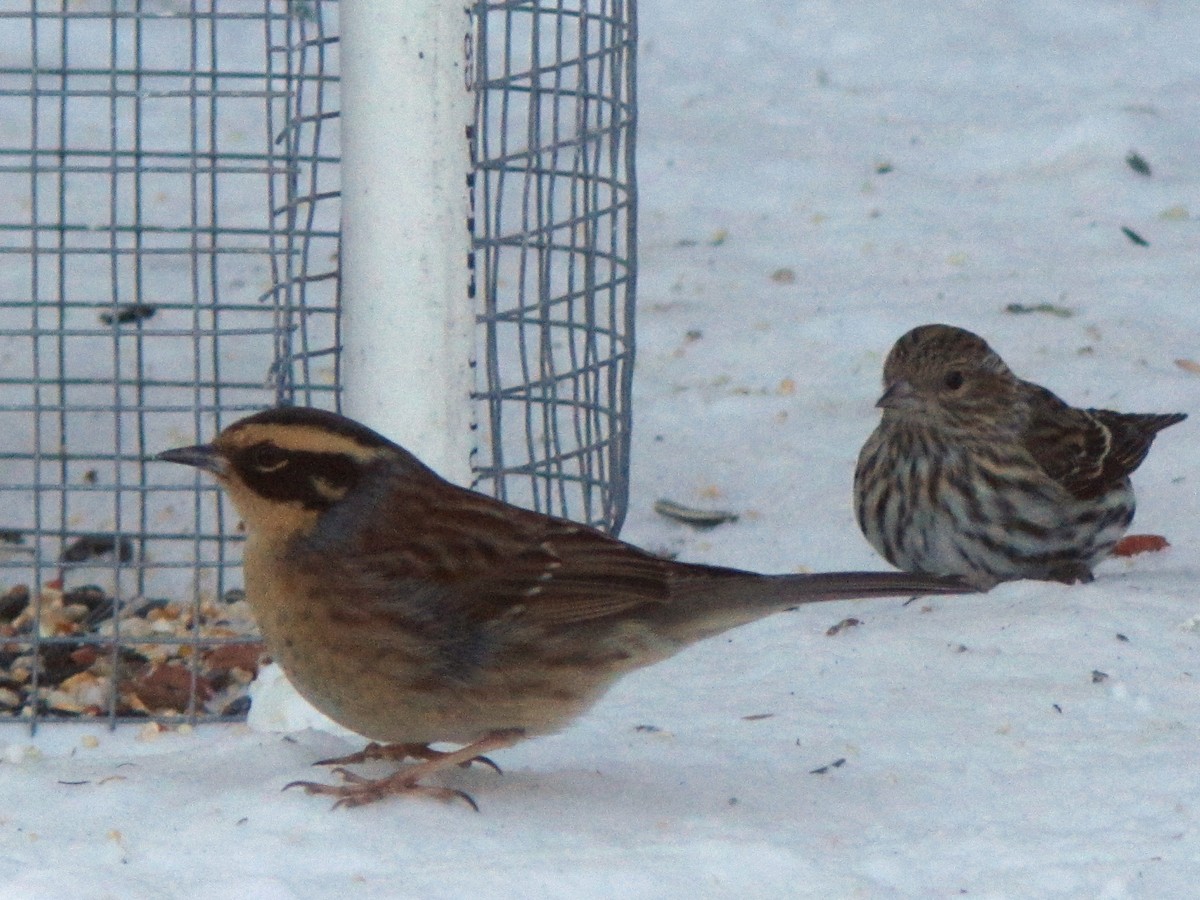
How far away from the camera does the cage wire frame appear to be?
6625 millimetres

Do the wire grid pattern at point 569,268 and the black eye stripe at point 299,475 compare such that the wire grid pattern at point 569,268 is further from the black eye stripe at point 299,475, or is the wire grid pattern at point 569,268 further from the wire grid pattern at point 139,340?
the black eye stripe at point 299,475

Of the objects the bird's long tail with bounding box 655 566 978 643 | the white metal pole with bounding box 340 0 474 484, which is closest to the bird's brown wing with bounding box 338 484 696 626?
the bird's long tail with bounding box 655 566 978 643

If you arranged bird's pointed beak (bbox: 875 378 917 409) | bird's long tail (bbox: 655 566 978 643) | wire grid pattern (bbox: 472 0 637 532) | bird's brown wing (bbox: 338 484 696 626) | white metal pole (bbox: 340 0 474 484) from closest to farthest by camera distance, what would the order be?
bird's brown wing (bbox: 338 484 696 626)
bird's long tail (bbox: 655 566 978 643)
white metal pole (bbox: 340 0 474 484)
wire grid pattern (bbox: 472 0 637 532)
bird's pointed beak (bbox: 875 378 917 409)

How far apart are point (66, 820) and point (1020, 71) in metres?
9.01

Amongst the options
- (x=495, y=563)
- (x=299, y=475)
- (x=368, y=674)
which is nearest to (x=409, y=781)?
(x=368, y=674)

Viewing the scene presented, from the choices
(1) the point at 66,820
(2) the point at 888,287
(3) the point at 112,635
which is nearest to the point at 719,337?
(2) the point at 888,287

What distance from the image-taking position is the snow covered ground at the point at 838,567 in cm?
460

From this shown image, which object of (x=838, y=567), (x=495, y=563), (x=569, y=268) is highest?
(x=569, y=268)

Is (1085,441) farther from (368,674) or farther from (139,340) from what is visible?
(368,674)

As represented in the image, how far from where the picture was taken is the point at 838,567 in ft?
25.1

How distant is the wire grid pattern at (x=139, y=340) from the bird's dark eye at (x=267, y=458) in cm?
97

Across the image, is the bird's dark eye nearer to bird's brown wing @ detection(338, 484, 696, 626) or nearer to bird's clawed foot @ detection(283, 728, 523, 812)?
bird's brown wing @ detection(338, 484, 696, 626)

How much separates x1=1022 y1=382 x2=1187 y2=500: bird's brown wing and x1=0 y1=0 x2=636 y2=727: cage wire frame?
1359 millimetres

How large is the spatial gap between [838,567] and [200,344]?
2405 millimetres
